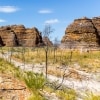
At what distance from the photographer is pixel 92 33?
268ft

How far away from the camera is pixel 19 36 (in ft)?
567

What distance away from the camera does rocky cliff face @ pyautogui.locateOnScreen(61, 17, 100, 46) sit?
265ft

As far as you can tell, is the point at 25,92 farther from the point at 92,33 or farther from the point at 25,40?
the point at 25,40

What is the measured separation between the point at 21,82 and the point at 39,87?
914mm

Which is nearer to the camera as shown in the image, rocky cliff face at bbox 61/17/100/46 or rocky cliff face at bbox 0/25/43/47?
rocky cliff face at bbox 61/17/100/46

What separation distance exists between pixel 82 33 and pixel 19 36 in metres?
94.5

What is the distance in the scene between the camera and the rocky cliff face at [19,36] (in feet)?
559

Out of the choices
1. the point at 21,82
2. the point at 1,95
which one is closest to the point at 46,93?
the point at 21,82

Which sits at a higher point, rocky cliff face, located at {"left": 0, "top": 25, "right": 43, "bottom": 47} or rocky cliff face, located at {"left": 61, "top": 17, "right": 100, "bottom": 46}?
rocky cliff face, located at {"left": 61, "top": 17, "right": 100, "bottom": 46}

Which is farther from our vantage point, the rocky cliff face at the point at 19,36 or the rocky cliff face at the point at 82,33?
the rocky cliff face at the point at 19,36

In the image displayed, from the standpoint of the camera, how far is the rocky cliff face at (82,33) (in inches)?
3185

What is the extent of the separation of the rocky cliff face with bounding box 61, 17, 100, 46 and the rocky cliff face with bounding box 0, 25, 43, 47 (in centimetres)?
8698

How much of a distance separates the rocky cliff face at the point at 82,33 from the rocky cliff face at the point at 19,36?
87.0 meters

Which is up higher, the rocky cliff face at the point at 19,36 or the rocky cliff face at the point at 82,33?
the rocky cliff face at the point at 82,33
